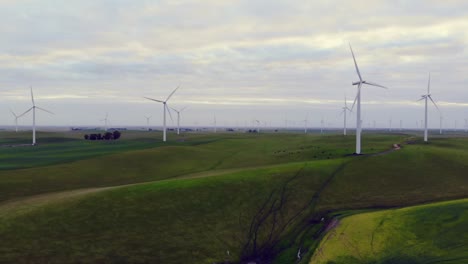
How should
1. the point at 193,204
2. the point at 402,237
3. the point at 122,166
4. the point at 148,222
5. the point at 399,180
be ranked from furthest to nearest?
the point at 122,166 → the point at 399,180 → the point at 193,204 → the point at 148,222 → the point at 402,237

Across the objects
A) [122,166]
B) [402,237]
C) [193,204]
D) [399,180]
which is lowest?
[402,237]

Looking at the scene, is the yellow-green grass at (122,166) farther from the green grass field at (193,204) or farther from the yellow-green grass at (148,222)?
the yellow-green grass at (148,222)

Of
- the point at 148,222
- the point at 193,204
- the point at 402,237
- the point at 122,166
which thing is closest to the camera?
the point at 402,237

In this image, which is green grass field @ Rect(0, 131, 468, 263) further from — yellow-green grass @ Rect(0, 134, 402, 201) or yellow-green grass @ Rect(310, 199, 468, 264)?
yellow-green grass @ Rect(310, 199, 468, 264)

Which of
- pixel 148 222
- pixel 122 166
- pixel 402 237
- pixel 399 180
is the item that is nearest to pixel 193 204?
pixel 148 222

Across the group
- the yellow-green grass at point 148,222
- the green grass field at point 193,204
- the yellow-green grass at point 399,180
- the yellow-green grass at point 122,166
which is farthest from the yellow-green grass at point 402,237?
the yellow-green grass at point 122,166

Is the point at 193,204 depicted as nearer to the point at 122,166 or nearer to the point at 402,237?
the point at 402,237

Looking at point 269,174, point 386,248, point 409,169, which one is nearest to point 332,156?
point 409,169
